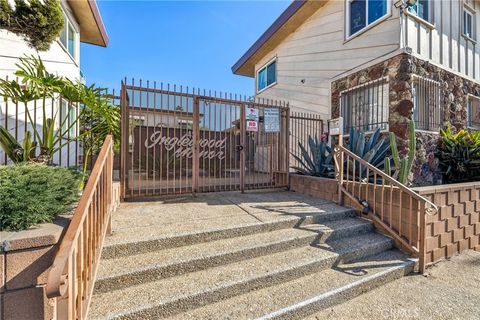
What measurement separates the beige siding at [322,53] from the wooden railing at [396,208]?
11.4 feet

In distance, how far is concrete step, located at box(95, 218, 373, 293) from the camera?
2.14 m

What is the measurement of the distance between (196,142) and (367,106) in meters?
4.51

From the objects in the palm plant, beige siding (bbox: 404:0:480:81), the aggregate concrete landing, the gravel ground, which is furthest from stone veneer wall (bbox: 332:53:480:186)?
the palm plant

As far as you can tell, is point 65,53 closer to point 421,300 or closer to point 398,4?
point 398,4

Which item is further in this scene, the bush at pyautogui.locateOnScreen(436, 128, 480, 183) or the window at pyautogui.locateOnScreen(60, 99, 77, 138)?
the bush at pyautogui.locateOnScreen(436, 128, 480, 183)

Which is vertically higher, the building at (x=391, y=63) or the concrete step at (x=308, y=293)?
the building at (x=391, y=63)

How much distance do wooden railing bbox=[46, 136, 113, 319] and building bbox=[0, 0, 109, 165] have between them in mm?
2069

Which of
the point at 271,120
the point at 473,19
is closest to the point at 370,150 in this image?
the point at 271,120

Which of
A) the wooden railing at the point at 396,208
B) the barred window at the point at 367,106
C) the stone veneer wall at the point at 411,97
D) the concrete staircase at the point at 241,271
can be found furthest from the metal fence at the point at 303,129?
the concrete staircase at the point at 241,271

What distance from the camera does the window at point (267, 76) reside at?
9.77 m

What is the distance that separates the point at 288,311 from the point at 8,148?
3.74 m

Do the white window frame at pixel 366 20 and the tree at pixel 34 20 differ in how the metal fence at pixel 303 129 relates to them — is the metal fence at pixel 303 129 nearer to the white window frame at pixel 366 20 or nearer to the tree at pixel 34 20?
the white window frame at pixel 366 20

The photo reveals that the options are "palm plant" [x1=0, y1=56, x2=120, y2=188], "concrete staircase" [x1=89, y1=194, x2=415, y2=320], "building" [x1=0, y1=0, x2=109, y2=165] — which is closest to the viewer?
"concrete staircase" [x1=89, y1=194, x2=415, y2=320]

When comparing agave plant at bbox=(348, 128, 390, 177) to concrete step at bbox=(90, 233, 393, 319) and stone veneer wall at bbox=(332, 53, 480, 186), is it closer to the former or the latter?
stone veneer wall at bbox=(332, 53, 480, 186)
